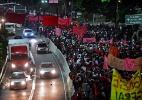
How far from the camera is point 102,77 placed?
80.5ft

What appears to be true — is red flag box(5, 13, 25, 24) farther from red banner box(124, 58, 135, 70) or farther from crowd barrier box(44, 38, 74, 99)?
red banner box(124, 58, 135, 70)

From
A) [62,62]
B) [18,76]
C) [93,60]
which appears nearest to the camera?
[93,60]

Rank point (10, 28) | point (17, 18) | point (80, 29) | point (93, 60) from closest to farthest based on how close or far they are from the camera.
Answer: point (93, 60)
point (17, 18)
point (80, 29)
point (10, 28)

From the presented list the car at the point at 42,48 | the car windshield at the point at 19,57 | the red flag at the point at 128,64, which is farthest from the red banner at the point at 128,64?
the car at the point at 42,48

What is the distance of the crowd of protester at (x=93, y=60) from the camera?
76.5 feet

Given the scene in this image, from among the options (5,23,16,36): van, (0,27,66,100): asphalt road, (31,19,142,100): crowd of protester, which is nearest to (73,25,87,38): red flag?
(31,19,142,100): crowd of protester

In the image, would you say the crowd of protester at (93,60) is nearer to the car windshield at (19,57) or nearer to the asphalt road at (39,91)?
the asphalt road at (39,91)

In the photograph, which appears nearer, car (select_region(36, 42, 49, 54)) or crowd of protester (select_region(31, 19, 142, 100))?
crowd of protester (select_region(31, 19, 142, 100))

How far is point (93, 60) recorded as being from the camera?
3219cm

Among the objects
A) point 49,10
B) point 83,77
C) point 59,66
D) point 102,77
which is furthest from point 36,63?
point 49,10

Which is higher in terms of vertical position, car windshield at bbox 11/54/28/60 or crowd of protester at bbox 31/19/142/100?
crowd of protester at bbox 31/19/142/100

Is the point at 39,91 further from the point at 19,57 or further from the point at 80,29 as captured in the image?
the point at 80,29

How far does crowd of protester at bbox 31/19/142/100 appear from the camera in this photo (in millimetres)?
23312

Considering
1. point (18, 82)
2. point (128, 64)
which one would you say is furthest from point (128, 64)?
point (18, 82)
